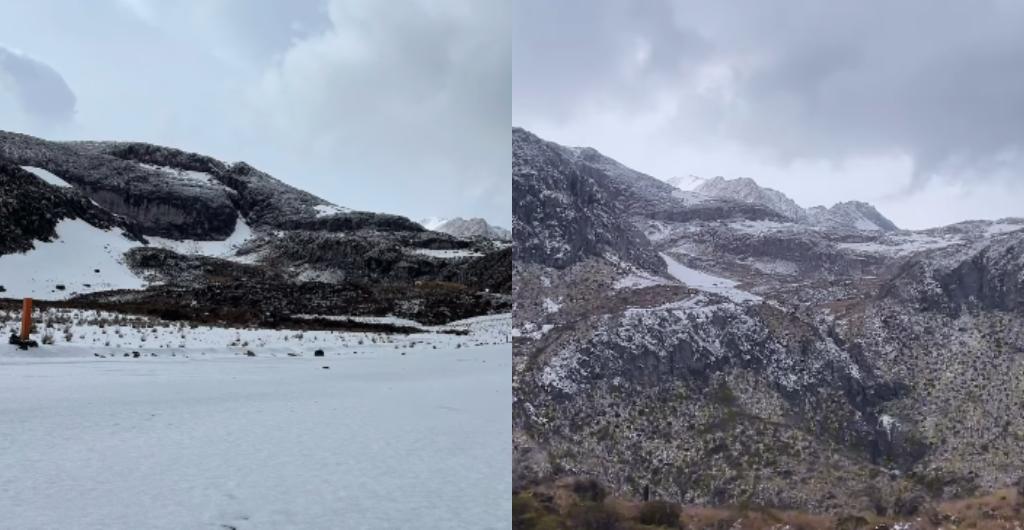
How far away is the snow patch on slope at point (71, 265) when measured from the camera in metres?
47.9

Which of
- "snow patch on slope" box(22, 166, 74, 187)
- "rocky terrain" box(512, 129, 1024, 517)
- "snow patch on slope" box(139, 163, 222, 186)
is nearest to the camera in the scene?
"rocky terrain" box(512, 129, 1024, 517)

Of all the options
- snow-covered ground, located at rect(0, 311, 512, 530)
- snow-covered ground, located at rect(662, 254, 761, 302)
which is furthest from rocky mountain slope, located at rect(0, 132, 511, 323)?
snow-covered ground, located at rect(662, 254, 761, 302)

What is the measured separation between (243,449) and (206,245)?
88.9m

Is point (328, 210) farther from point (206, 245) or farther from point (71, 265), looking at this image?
point (71, 265)

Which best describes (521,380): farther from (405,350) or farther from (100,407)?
(405,350)

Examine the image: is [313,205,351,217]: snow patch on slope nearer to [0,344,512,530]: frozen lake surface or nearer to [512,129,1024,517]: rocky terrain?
[0,344,512,530]: frozen lake surface

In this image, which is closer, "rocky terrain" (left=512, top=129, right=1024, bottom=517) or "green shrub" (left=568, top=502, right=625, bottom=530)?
"rocky terrain" (left=512, top=129, right=1024, bottom=517)

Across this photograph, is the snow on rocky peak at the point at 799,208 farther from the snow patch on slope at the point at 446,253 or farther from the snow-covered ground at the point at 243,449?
the snow patch on slope at the point at 446,253

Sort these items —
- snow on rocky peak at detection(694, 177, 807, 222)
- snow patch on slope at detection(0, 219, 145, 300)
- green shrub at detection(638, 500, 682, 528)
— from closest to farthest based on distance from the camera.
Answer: green shrub at detection(638, 500, 682, 528)
snow on rocky peak at detection(694, 177, 807, 222)
snow patch on slope at detection(0, 219, 145, 300)

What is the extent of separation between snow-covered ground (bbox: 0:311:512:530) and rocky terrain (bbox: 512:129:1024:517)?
0.98 m

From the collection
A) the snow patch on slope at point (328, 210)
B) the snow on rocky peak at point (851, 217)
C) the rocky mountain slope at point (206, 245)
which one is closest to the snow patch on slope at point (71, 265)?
the rocky mountain slope at point (206, 245)

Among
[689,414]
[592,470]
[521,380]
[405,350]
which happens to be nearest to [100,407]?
[521,380]

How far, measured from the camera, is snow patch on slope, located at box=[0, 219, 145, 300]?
157ft

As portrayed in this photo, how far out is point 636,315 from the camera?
4.16 m
